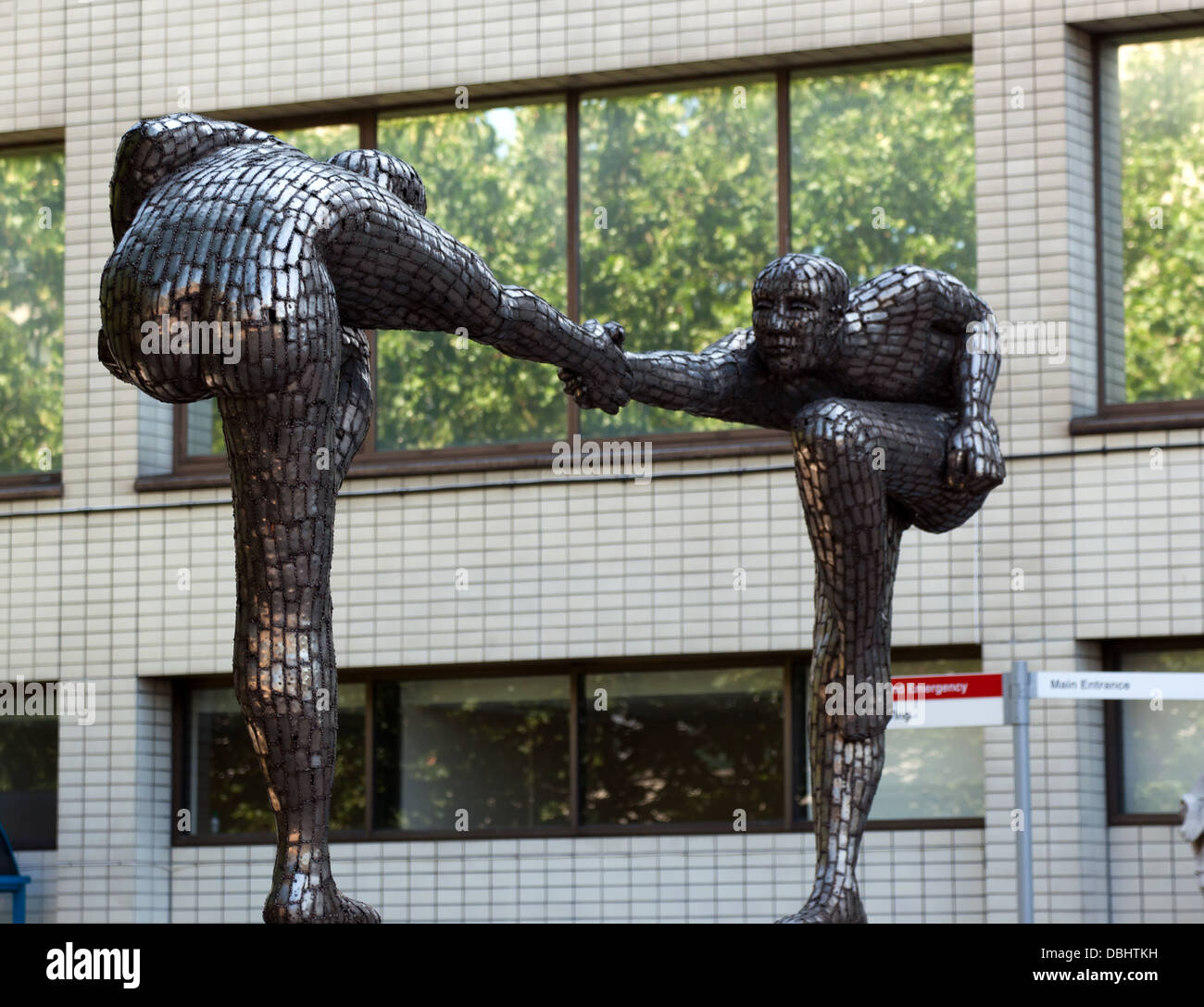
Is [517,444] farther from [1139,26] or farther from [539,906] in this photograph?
[1139,26]

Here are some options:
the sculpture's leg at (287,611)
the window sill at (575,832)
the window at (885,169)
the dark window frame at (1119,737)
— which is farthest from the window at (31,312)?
the sculpture's leg at (287,611)

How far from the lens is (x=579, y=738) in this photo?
37.9 ft

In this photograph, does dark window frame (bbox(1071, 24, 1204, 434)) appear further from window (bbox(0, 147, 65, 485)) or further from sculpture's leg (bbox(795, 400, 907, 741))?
sculpture's leg (bbox(795, 400, 907, 741))

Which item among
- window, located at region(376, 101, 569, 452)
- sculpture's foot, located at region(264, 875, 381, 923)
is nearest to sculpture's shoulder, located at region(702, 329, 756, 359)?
sculpture's foot, located at region(264, 875, 381, 923)

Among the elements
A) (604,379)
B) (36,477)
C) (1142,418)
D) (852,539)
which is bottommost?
(852,539)

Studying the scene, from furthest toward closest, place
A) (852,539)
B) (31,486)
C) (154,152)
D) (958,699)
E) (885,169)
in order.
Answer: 1. (31,486)
2. (885,169)
3. (958,699)
4. (852,539)
5. (154,152)

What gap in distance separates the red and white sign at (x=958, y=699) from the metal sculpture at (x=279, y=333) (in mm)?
4613

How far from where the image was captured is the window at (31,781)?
12414 millimetres

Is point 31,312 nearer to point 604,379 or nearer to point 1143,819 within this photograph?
point 1143,819

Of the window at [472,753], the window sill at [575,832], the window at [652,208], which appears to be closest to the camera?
the window sill at [575,832]

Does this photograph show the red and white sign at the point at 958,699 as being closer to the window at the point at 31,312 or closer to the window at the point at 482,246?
the window at the point at 482,246

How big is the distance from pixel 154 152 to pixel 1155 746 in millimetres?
8198

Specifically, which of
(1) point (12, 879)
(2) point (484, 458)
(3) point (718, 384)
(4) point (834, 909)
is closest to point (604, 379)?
(3) point (718, 384)

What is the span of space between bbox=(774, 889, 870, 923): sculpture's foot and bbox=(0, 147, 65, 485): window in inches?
369
